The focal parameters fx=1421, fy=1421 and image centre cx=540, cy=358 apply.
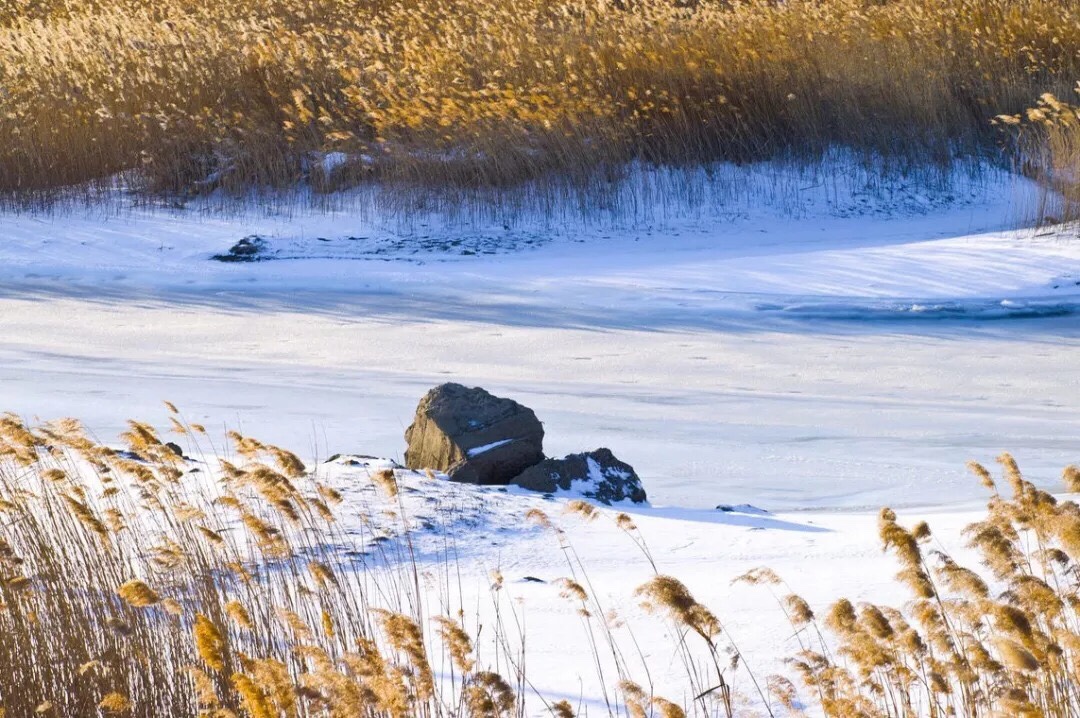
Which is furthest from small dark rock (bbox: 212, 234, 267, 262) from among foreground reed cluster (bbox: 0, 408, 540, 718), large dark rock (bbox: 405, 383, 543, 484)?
foreground reed cluster (bbox: 0, 408, 540, 718)

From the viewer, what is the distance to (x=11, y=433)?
2.98m

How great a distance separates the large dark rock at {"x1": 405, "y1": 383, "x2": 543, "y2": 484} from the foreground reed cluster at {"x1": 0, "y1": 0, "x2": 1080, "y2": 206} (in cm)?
564

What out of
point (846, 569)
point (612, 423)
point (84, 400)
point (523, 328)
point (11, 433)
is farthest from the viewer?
point (523, 328)

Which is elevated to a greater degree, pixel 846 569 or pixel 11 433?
pixel 11 433

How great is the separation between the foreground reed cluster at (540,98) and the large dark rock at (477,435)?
222 inches

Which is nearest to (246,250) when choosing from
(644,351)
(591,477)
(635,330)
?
(635,330)

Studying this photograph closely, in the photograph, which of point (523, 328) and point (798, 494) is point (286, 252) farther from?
point (798, 494)

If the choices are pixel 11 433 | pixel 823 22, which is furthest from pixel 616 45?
pixel 11 433

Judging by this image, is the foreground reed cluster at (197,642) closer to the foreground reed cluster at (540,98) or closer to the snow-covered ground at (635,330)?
the snow-covered ground at (635,330)

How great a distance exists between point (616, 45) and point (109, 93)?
4255 millimetres

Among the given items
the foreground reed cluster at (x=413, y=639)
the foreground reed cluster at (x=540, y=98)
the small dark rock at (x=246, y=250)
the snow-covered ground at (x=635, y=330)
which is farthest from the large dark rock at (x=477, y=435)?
the foreground reed cluster at (x=540, y=98)

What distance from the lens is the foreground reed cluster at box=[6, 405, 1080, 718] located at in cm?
207

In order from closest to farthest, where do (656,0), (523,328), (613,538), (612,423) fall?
1. (613,538)
2. (612,423)
3. (523,328)
4. (656,0)

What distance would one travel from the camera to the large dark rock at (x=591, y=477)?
4711 mm
